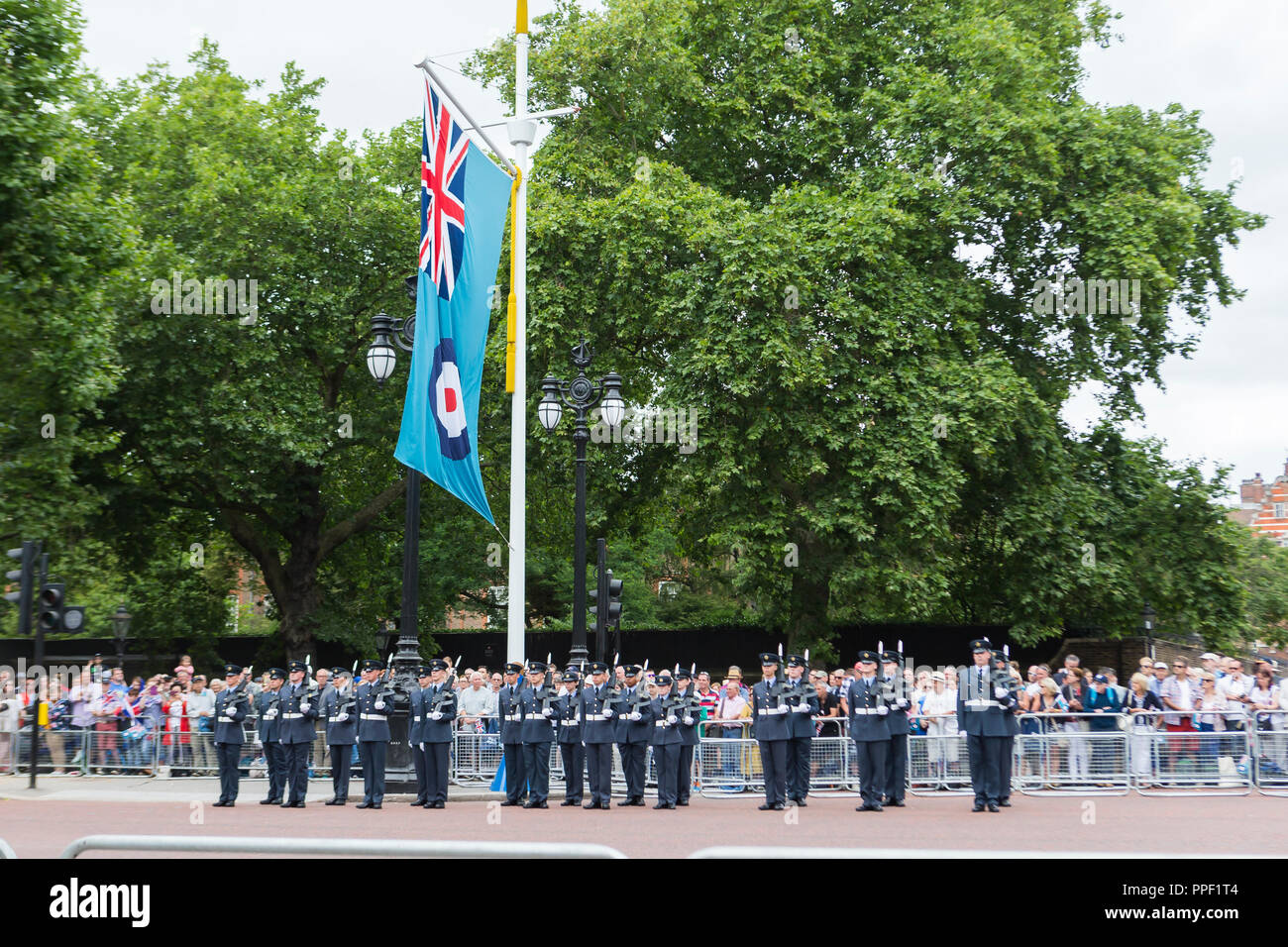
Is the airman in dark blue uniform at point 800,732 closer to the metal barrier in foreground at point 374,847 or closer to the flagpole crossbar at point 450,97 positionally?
the flagpole crossbar at point 450,97

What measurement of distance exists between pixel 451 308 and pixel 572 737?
6315 millimetres

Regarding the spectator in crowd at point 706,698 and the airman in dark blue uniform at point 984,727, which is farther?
the spectator in crowd at point 706,698

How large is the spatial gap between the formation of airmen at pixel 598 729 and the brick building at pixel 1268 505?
250 feet

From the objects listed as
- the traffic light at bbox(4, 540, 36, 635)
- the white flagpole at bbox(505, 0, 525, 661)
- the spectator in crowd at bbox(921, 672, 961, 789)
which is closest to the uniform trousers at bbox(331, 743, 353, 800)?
the white flagpole at bbox(505, 0, 525, 661)

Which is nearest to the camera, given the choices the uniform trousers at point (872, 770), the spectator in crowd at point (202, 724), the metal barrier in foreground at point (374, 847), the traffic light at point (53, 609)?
the metal barrier in foreground at point (374, 847)

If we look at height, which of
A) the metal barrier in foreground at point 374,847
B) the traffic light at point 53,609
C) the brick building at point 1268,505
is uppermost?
the brick building at point 1268,505

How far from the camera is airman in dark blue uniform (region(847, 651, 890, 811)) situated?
15.4 m

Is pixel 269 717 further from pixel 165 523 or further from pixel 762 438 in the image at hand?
pixel 165 523

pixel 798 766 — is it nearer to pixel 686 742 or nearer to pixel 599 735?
pixel 686 742

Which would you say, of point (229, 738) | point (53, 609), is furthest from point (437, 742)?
point (53, 609)

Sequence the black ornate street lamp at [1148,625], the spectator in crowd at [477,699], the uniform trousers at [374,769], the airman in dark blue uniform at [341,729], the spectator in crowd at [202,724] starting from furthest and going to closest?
1. the black ornate street lamp at [1148,625]
2. the spectator in crowd at [477,699]
3. the spectator in crowd at [202,724]
4. the airman in dark blue uniform at [341,729]
5. the uniform trousers at [374,769]


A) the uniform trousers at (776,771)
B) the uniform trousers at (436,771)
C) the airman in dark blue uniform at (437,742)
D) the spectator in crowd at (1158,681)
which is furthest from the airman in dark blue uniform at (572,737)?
the spectator in crowd at (1158,681)

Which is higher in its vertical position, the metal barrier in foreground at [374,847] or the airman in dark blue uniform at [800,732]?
the metal barrier in foreground at [374,847]

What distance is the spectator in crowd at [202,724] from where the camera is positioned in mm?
20688
